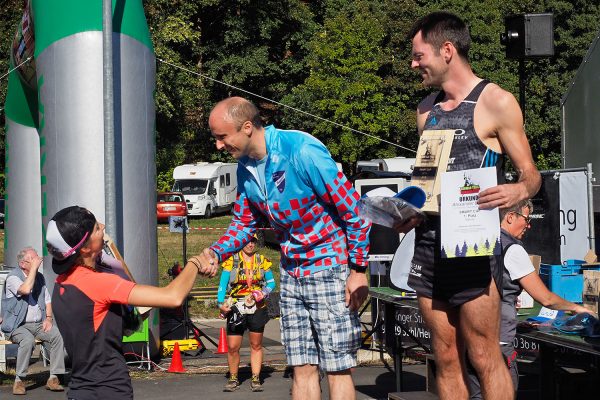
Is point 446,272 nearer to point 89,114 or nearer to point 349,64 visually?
point 89,114

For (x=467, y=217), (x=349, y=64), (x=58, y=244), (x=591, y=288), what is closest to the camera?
(x=467, y=217)

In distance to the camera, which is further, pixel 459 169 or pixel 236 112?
pixel 236 112

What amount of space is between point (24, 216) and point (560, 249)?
24.0 feet

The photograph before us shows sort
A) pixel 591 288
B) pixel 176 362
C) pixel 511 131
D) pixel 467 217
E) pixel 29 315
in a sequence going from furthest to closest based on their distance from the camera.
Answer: pixel 176 362
pixel 29 315
pixel 591 288
pixel 511 131
pixel 467 217

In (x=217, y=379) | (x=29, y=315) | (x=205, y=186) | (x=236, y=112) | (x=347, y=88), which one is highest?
(x=347, y=88)

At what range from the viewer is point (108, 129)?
455 inches

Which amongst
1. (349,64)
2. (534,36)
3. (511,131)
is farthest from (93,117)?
(349,64)

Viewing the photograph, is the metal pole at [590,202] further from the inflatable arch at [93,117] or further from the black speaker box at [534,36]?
the inflatable arch at [93,117]

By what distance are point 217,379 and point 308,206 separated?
6.59 meters

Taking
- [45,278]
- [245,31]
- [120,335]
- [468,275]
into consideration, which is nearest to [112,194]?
[45,278]

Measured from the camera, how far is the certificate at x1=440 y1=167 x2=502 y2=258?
4516 mm

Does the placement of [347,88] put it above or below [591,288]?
above

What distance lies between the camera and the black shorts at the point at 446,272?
187 inches

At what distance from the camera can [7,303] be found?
456 inches
